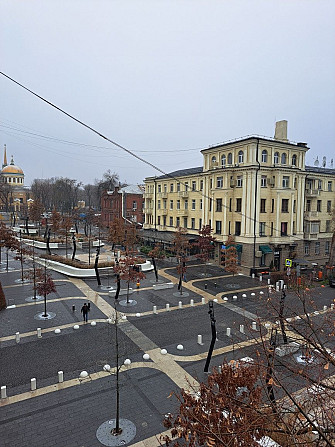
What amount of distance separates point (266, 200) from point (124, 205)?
1558 inches

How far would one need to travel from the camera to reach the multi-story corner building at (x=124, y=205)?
7006 centimetres

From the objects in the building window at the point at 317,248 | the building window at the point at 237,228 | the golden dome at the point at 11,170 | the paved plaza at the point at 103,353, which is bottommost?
the paved plaza at the point at 103,353

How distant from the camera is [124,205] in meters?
69.9

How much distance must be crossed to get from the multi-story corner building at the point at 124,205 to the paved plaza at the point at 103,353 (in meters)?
41.2

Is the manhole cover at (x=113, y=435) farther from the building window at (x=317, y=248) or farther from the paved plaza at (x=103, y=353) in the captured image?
the building window at (x=317, y=248)

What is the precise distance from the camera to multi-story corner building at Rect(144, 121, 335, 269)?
36.7 m

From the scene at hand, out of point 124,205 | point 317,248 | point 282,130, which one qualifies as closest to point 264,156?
point 282,130

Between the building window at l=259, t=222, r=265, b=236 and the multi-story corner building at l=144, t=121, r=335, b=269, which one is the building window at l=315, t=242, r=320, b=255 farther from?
the building window at l=259, t=222, r=265, b=236

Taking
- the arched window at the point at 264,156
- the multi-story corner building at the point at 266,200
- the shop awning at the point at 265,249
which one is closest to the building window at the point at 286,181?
the multi-story corner building at the point at 266,200

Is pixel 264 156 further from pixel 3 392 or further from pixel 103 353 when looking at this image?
pixel 3 392

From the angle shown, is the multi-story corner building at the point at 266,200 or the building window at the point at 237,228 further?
the building window at the point at 237,228

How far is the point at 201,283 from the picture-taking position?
31906 millimetres

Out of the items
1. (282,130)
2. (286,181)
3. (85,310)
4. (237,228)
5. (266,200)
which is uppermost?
(282,130)

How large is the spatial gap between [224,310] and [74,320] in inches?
458
